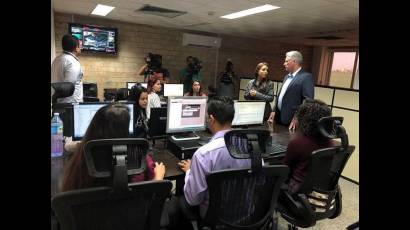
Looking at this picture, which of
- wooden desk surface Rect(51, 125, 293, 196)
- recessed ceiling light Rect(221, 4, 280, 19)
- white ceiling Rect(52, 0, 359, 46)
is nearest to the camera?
wooden desk surface Rect(51, 125, 293, 196)

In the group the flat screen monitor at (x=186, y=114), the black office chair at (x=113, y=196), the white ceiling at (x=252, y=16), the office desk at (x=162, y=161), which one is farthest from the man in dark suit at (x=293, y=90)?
the black office chair at (x=113, y=196)

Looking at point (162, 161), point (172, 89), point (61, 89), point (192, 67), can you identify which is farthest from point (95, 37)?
point (162, 161)

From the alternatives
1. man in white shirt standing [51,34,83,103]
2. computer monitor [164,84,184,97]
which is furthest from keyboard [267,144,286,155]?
computer monitor [164,84,184,97]

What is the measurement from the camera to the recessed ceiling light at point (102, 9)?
5.00 m

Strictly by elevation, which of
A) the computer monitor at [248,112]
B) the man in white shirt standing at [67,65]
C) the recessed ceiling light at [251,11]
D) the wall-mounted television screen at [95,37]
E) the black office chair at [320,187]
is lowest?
the black office chair at [320,187]

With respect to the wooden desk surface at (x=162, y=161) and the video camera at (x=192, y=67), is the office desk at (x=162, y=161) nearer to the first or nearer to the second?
the wooden desk surface at (x=162, y=161)

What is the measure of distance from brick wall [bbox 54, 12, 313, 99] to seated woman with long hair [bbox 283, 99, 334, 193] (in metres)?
5.55

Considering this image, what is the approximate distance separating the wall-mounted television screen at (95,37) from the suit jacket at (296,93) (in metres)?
4.44

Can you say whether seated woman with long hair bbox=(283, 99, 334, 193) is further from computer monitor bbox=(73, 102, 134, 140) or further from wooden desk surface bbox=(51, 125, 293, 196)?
computer monitor bbox=(73, 102, 134, 140)

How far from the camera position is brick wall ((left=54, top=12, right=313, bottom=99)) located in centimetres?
636

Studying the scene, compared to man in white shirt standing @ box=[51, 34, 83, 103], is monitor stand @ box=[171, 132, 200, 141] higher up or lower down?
lower down

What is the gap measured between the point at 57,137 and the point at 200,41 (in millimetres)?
5872
